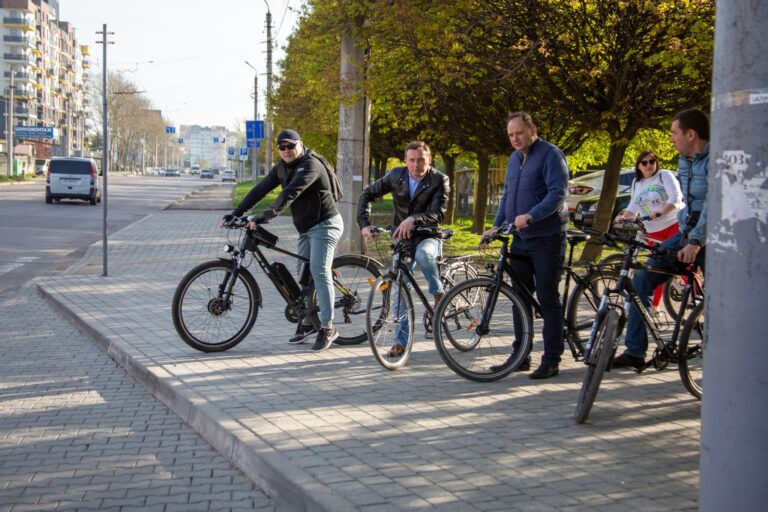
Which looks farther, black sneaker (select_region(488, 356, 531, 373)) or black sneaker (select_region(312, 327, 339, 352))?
black sneaker (select_region(312, 327, 339, 352))

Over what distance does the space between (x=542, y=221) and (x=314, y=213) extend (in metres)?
2.09

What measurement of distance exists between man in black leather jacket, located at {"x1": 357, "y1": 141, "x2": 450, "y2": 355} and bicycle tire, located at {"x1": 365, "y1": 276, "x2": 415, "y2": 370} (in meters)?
0.07

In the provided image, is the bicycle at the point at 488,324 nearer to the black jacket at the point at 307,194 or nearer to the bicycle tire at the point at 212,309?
the black jacket at the point at 307,194

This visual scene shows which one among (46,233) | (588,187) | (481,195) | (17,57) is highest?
(17,57)

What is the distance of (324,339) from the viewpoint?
308 inches

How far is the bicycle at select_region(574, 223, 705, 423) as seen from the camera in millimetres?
5445

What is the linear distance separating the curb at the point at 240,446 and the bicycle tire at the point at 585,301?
9.41 ft

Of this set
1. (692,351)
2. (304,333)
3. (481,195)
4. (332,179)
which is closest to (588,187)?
(481,195)

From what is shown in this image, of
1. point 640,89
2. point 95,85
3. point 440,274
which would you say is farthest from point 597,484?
point 95,85

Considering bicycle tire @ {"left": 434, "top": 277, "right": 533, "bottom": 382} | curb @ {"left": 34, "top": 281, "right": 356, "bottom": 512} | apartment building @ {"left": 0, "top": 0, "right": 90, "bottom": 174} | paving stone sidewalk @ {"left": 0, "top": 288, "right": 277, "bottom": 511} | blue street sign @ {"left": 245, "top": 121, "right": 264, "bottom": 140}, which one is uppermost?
apartment building @ {"left": 0, "top": 0, "right": 90, "bottom": 174}

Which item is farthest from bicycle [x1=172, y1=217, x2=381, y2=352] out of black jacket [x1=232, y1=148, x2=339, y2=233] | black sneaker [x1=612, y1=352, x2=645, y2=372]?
black sneaker [x1=612, y1=352, x2=645, y2=372]

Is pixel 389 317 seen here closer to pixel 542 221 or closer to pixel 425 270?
pixel 425 270

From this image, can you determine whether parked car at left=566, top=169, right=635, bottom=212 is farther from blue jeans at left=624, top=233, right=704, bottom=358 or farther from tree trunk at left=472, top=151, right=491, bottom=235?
blue jeans at left=624, top=233, right=704, bottom=358

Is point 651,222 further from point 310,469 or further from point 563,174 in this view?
point 310,469
